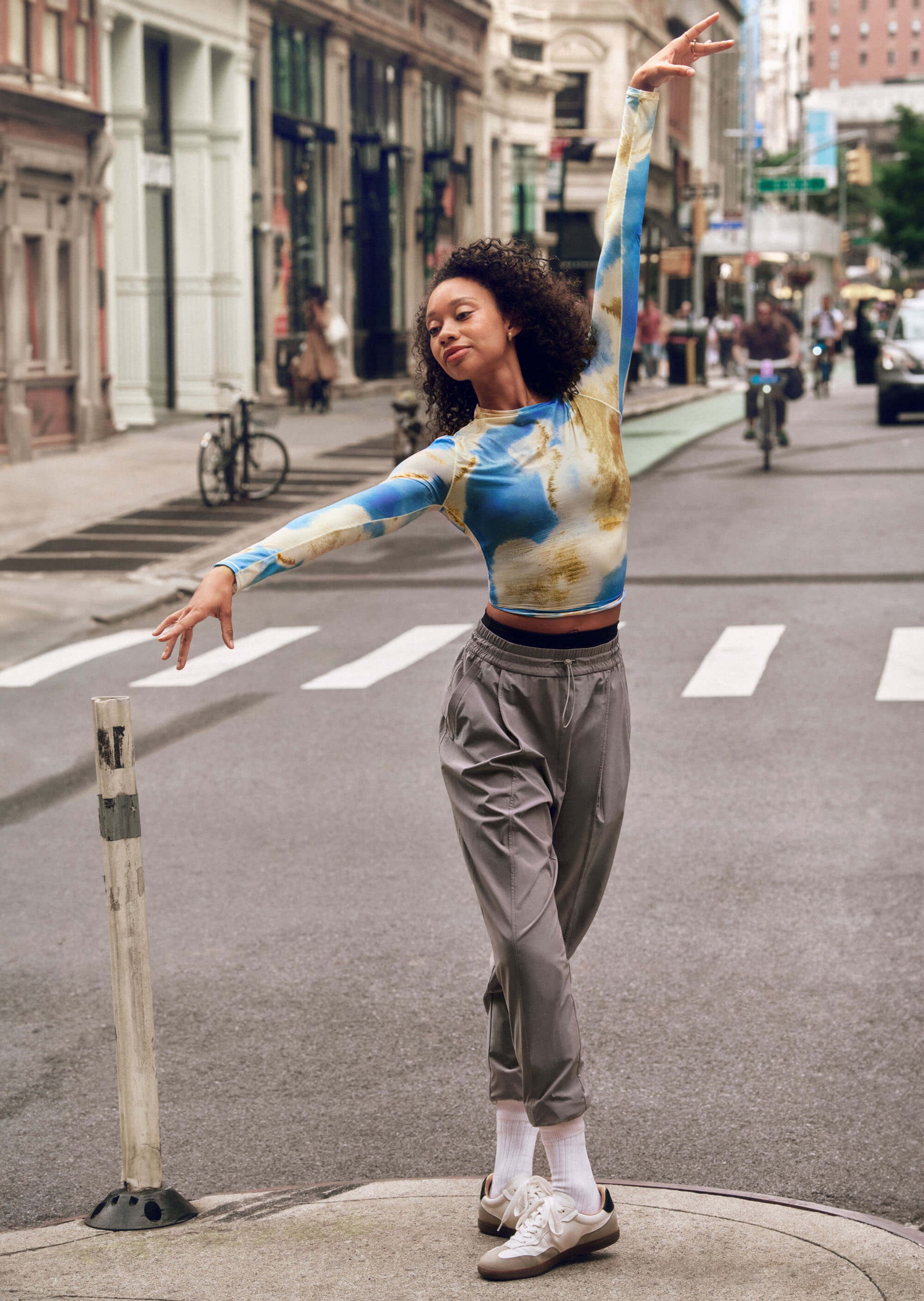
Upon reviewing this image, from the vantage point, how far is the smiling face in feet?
Answer: 12.2

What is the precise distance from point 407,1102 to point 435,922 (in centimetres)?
152

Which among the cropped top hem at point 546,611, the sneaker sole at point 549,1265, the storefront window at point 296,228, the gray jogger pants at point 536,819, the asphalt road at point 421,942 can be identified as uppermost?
the storefront window at point 296,228

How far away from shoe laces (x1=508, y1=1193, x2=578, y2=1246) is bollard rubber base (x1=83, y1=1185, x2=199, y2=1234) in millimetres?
720

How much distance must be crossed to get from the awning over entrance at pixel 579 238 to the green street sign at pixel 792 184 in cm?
771

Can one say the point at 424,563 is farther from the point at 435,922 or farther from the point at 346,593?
the point at 435,922

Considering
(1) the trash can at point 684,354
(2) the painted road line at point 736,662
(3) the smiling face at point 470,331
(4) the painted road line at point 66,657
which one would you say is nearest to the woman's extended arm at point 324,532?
(3) the smiling face at point 470,331

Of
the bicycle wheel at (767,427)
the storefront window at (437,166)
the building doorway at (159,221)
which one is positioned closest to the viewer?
the bicycle wheel at (767,427)

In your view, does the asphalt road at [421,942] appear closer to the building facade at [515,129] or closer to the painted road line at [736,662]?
the painted road line at [736,662]

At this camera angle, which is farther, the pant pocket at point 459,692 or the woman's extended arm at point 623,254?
the woman's extended arm at point 623,254

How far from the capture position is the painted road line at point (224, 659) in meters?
10.9

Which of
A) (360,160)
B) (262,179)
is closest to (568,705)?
(262,179)

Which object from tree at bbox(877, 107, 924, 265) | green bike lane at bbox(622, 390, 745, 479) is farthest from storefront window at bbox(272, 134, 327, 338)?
tree at bbox(877, 107, 924, 265)

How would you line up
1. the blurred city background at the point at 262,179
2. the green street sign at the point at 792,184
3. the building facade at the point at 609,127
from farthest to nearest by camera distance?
1. the building facade at the point at 609,127
2. the green street sign at the point at 792,184
3. the blurred city background at the point at 262,179

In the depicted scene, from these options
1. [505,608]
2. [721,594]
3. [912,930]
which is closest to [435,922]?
[912,930]
